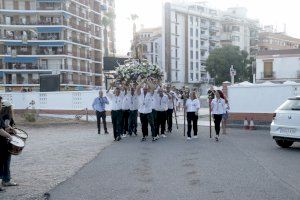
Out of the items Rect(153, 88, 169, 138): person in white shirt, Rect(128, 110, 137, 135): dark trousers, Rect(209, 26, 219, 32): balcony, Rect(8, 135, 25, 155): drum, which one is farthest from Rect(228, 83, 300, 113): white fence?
Rect(209, 26, 219, 32): balcony

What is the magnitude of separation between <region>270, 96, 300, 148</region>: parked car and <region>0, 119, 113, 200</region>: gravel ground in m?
5.29

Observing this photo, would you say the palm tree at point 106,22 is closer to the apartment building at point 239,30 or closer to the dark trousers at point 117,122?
the apartment building at point 239,30

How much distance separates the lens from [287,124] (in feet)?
42.2

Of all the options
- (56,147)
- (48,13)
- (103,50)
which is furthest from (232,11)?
(56,147)

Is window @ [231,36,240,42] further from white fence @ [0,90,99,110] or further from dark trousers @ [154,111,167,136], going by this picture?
dark trousers @ [154,111,167,136]

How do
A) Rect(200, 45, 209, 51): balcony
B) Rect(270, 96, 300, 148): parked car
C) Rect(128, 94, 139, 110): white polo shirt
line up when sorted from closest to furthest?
Rect(270, 96, 300, 148): parked car
Rect(128, 94, 139, 110): white polo shirt
Rect(200, 45, 209, 51): balcony

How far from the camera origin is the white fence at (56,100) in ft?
86.8

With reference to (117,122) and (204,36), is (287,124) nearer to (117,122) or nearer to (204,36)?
(117,122)

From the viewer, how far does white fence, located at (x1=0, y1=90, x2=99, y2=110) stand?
2646 centimetres

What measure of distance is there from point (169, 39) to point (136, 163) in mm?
79414

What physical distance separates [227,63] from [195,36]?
66.0 feet

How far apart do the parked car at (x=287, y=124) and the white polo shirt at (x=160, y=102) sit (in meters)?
4.81

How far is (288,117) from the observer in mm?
12891

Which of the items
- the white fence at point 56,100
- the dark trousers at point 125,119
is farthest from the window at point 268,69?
the dark trousers at point 125,119
